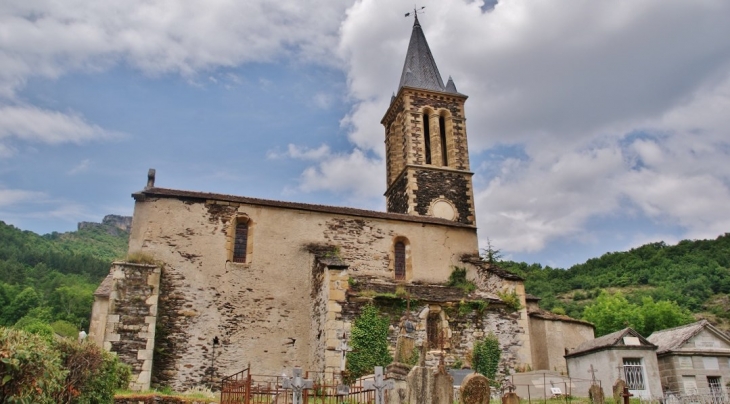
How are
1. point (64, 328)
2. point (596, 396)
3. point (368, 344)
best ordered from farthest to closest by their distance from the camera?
1. point (64, 328)
2. point (368, 344)
3. point (596, 396)

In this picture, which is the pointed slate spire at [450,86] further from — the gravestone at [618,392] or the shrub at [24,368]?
the shrub at [24,368]

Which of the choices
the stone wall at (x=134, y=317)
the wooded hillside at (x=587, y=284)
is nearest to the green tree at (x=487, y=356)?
the stone wall at (x=134, y=317)

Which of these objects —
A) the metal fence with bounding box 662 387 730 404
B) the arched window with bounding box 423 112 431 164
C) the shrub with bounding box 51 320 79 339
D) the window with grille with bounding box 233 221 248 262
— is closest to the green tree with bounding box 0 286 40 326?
the shrub with bounding box 51 320 79 339

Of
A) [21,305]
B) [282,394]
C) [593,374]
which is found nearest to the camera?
[282,394]

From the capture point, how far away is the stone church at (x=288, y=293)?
17.2m

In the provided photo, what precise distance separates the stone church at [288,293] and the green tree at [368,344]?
31 cm

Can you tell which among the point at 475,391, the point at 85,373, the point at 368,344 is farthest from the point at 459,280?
the point at 85,373

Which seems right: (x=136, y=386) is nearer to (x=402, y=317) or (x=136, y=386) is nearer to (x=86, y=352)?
(x=86, y=352)

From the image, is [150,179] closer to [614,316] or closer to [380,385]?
[380,385]

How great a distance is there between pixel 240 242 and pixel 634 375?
44.9ft

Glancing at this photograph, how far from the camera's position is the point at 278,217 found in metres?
20.3

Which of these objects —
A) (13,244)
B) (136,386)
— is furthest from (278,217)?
(13,244)

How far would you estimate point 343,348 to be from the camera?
56.1ft

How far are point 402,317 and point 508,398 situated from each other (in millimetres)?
5507
